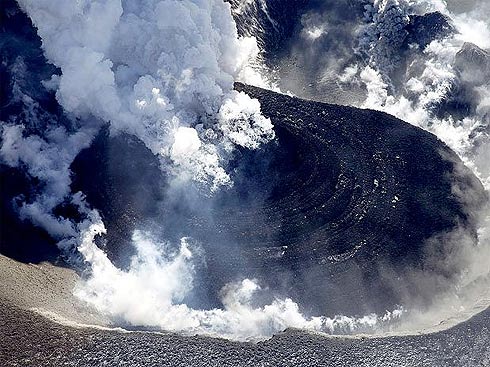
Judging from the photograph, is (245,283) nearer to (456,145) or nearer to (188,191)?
(188,191)

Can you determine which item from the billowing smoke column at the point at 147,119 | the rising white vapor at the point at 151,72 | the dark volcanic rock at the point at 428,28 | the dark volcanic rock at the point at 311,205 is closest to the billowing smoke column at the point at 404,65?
the dark volcanic rock at the point at 428,28

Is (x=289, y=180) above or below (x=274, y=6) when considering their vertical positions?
below

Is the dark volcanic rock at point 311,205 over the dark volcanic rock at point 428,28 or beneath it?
beneath

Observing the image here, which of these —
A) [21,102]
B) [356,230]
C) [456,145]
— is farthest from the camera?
[456,145]

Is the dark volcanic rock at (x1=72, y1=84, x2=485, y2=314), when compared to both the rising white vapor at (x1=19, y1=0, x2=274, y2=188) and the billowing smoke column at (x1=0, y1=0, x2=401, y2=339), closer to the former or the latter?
the billowing smoke column at (x1=0, y1=0, x2=401, y2=339)

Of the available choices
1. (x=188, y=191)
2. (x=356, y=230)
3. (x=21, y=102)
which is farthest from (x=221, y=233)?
(x=21, y=102)

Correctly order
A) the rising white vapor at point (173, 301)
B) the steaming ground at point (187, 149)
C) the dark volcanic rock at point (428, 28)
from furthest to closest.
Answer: the dark volcanic rock at point (428, 28) → the steaming ground at point (187, 149) → the rising white vapor at point (173, 301)

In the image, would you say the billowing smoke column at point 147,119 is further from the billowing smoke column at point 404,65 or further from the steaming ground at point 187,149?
the billowing smoke column at point 404,65

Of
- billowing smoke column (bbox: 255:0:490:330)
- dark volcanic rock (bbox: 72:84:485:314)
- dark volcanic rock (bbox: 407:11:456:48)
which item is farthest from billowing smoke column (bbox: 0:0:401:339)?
dark volcanic rock (bbox: 407:11:456:48)

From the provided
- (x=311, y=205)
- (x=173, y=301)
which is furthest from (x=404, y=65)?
(x=173, y=301)
